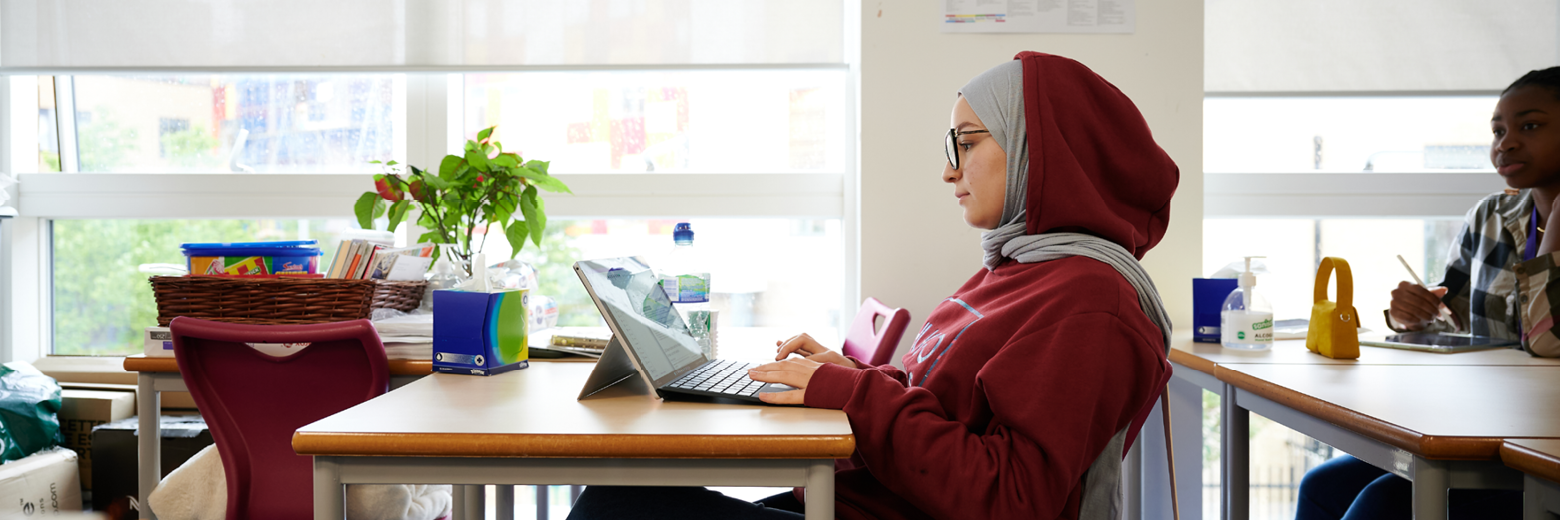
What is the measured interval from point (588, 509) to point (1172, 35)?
6.46 feet

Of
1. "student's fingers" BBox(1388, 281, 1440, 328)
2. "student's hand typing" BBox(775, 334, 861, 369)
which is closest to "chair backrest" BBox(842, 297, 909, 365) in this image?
"student's hand typing" BBox(775, 334, 861, 369)

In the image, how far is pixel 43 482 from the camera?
Answer: 6.57 ft

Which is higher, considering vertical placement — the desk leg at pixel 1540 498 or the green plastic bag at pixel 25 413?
the desk leg at pixel 1540 498

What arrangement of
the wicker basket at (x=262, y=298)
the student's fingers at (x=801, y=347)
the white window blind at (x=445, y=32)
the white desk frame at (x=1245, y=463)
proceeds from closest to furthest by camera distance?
the white desk frame at (x=1245, y=463), the student's fingers at (x=801, y=347), the wicker basket at (x=262, y=298), the white window blind at (x=445, y=32)

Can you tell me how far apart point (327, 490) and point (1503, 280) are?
7.82 ft

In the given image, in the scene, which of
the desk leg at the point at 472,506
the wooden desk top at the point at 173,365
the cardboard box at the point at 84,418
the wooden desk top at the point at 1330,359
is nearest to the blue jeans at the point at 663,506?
the wooden desk top at the point at 173,365

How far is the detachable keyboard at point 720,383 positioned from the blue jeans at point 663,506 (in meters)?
0.15

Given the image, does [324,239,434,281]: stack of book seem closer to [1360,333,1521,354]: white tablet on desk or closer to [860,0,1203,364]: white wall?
[860,0,1203,364]: white wall

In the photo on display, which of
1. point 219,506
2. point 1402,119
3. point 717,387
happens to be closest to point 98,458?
point 219,506

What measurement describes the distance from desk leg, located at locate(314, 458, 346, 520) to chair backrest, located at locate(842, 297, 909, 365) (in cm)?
87

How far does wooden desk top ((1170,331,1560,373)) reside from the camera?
1.60m

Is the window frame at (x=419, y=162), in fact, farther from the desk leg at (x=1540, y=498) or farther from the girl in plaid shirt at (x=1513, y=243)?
the desk leg at (x=1540, y=498)

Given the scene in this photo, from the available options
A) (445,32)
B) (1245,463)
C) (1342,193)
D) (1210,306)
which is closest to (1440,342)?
(1210,306)

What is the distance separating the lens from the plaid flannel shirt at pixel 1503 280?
1655 mm
